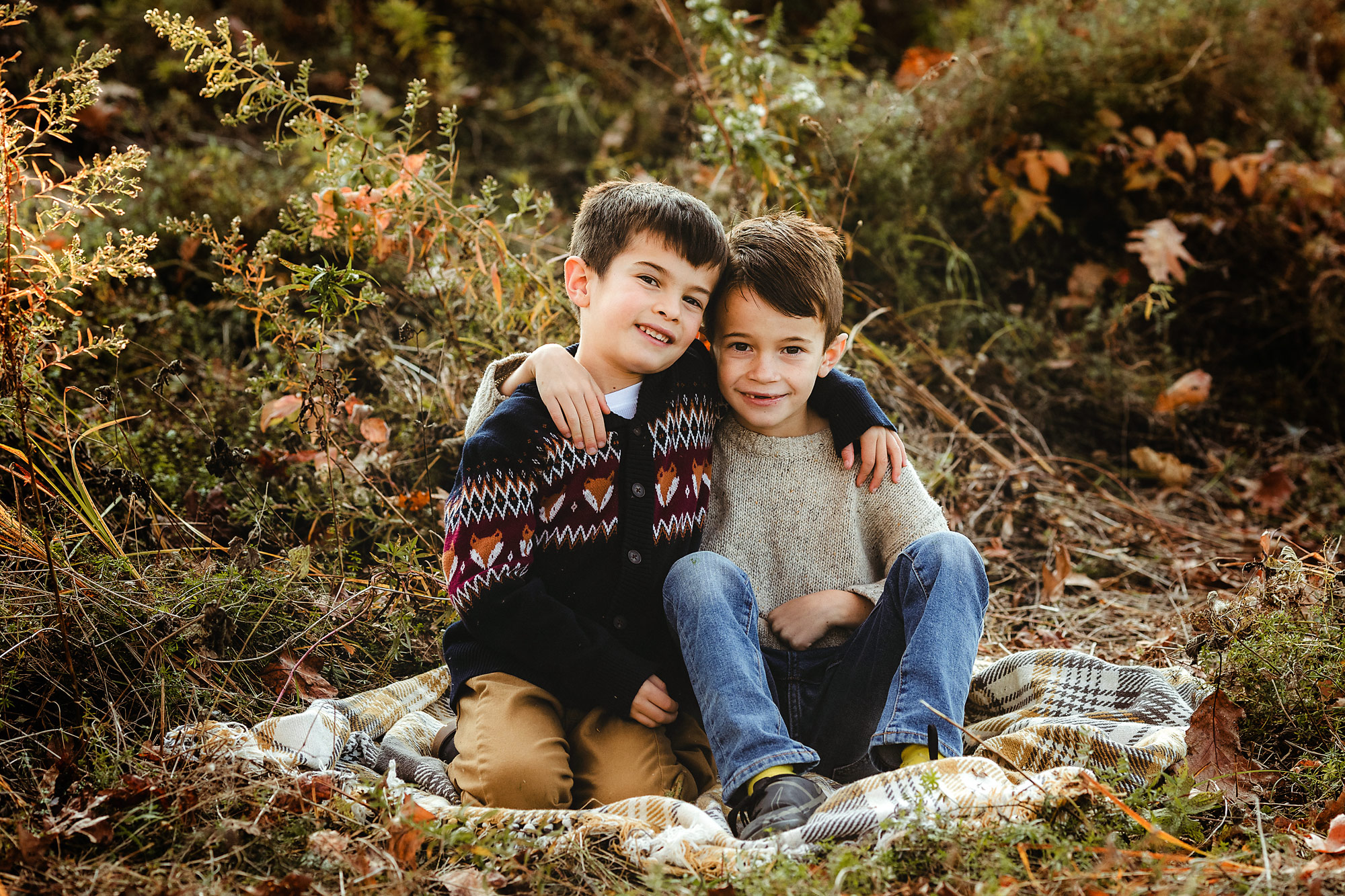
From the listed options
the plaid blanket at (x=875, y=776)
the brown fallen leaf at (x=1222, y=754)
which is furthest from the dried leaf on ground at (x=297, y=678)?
the brown fallen leaf at (x=1222, y=754)

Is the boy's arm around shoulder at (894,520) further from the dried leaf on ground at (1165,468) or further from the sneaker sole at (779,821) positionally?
the dried leaf on ground at (1165,468)

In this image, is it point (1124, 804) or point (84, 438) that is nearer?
point (1124, 804)

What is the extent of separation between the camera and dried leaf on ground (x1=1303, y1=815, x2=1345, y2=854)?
1673 millimetres

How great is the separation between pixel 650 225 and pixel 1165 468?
269cm

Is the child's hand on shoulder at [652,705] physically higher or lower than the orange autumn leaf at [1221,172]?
A: lower

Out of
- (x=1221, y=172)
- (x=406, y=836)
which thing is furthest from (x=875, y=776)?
(x=1221, y=172)

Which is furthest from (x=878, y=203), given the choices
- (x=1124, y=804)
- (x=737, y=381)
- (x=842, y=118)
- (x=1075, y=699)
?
(x=1124, y=804)

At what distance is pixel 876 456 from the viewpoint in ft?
7.41

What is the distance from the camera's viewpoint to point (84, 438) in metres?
2.67

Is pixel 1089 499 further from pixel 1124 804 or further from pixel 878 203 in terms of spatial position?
pixel 1124 804

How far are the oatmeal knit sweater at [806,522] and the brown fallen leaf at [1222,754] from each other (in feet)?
2.21

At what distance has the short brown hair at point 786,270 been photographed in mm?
2186

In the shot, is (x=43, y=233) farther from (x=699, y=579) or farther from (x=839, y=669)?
(x=839, y=669)

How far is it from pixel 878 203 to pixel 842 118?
40cm
